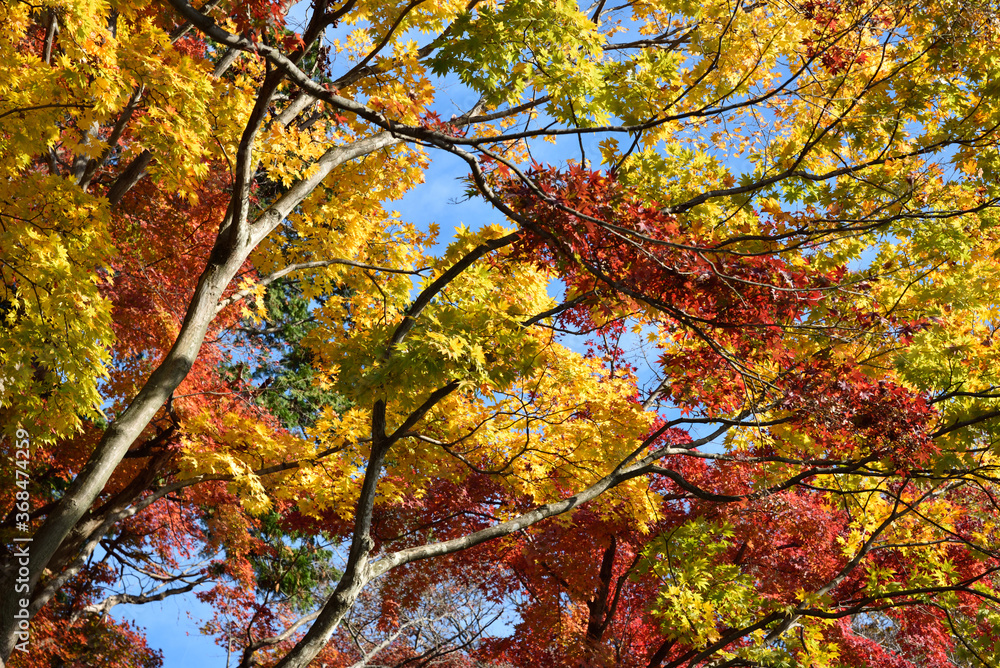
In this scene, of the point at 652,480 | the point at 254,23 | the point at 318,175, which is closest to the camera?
the point at 254,23

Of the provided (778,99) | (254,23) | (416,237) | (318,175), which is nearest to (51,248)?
(318,175)

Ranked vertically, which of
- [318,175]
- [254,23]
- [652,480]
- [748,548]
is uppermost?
[318,175]

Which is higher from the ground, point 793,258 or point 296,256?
point 296,256

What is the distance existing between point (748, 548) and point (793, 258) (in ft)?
15.4

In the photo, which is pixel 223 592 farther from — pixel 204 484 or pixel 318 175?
pixel 318 175

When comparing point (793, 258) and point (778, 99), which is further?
point (778, 99)

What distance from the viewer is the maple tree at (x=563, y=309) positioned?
4.87 m

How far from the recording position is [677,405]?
21.7ft

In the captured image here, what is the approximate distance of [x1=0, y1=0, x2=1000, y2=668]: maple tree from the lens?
487 centimetres

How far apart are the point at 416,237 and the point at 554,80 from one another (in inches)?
174

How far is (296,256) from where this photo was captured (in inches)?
348

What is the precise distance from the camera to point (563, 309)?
566 centimetres

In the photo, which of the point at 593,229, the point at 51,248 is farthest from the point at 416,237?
the point at 593,229

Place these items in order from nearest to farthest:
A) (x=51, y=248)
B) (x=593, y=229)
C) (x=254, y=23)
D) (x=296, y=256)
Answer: (x=593, y=229) < (x=254, y=23) < (x=51, y=248) < (x=296, y=256)
